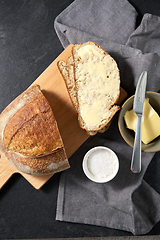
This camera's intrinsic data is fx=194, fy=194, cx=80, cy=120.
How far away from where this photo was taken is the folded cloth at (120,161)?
7.00 feet

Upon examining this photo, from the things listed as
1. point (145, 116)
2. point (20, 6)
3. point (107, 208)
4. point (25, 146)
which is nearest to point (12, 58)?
point (20, 6)

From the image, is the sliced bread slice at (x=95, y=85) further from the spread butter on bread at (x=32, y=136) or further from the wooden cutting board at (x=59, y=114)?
the spread butter on bread at (x=32, y=136)

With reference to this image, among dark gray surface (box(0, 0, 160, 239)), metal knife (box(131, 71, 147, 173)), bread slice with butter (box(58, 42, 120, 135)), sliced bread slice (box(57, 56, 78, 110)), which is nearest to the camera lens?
metal knife (box(131, 71, 147, 173))

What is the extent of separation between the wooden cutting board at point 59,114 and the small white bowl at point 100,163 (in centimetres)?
19

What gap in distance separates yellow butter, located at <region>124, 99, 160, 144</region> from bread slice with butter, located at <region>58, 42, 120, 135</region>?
0.17m

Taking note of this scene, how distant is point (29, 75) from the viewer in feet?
7.39

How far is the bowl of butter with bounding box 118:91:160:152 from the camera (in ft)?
6.13

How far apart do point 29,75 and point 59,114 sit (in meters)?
0.60

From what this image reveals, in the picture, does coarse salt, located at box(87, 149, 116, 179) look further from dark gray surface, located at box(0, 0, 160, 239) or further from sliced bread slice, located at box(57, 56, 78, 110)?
sliced bread slice, located at box(57, 56, 78, 110)

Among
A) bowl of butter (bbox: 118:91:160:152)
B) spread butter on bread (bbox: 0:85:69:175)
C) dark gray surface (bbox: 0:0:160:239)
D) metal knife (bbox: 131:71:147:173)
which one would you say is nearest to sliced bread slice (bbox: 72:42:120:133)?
bowl of butter (bbox: 118:91:160:152)

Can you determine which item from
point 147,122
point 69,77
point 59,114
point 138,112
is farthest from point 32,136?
point 147,122

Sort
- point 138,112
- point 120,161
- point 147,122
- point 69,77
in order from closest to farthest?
1. point 138,112
2. point 147,122
3. point 69,77
4. point 120,161

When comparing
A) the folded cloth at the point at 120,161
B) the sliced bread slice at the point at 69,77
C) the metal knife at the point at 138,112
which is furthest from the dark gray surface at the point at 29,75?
the metal knife at the point at 138,112

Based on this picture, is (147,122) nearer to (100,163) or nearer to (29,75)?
(100,163)
